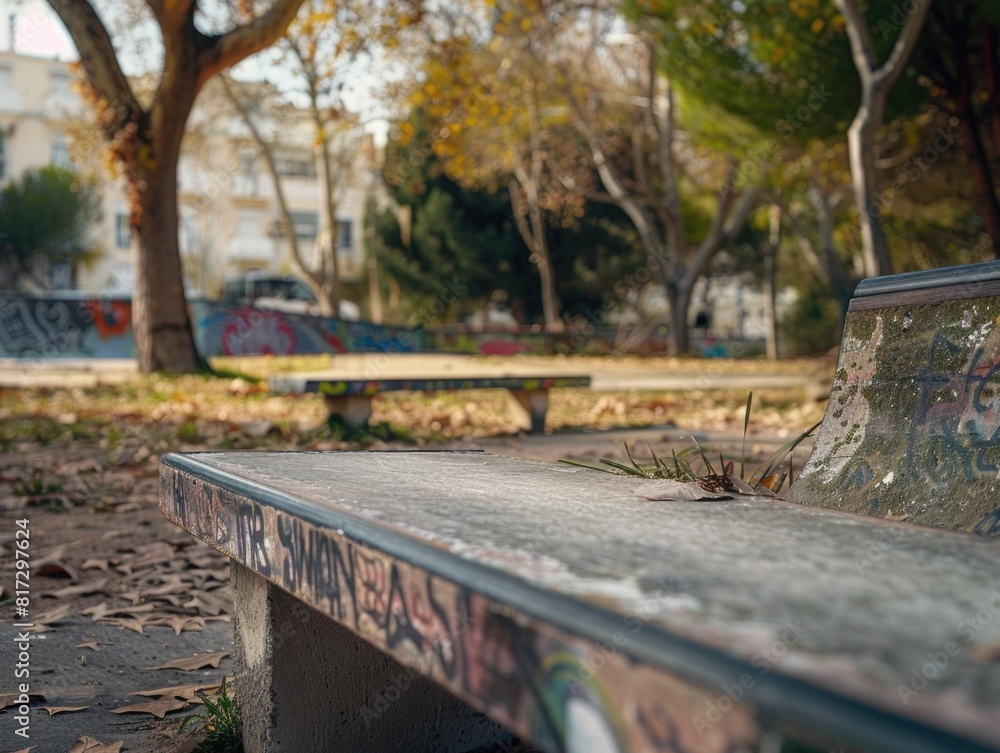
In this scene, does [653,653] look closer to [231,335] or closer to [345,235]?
[231,335]

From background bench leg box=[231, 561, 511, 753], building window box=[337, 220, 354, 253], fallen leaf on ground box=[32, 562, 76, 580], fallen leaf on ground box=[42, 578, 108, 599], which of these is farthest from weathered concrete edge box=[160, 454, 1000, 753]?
building window box=[337, 220, 354, 253]

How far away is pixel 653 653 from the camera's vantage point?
2.67ft

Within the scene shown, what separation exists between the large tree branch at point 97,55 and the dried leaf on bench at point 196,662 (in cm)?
1014

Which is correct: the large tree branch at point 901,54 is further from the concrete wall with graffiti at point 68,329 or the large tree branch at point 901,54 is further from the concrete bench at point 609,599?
the concrete wall with graffiti at point 68,329

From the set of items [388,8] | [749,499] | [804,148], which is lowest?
[749,499]

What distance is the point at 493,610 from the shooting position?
97cm

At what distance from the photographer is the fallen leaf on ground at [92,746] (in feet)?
7.48

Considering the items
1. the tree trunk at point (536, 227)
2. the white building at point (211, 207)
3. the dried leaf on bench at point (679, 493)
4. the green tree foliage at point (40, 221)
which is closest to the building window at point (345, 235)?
the white building at point (211, 207)

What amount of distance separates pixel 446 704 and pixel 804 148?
49.2ft

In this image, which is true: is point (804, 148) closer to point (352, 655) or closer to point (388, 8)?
point (388, 8)

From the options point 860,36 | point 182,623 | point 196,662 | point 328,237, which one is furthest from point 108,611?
point 328,237

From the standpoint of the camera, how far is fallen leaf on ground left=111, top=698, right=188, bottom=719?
2561 millimetres

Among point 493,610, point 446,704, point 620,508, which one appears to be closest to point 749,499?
point 620,508

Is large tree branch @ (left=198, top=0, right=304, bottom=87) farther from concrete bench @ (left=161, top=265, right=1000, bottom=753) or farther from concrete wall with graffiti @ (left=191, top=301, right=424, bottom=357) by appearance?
concrete wall with graffiti @ (left=191, top=301, right=424, bottom=357)
